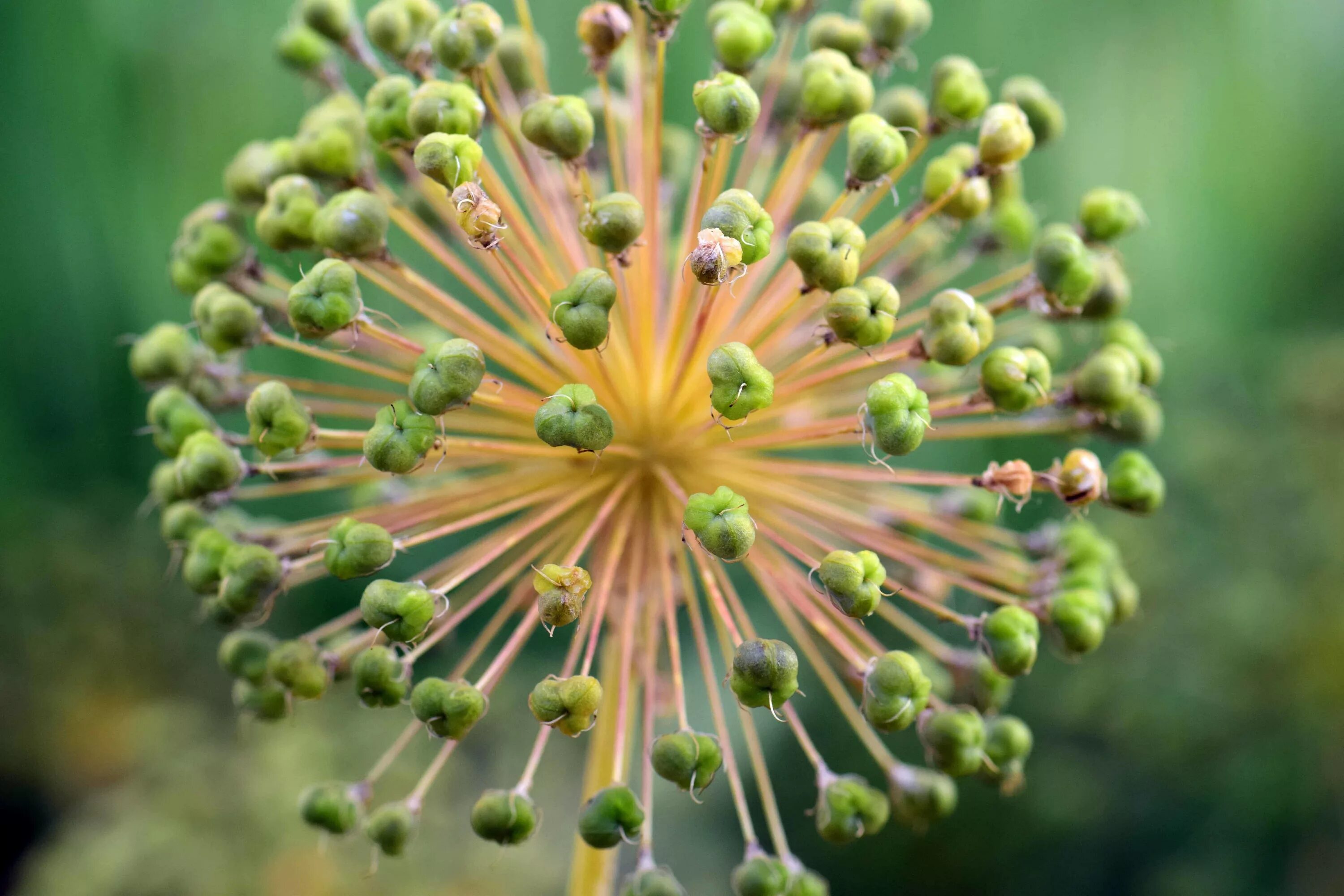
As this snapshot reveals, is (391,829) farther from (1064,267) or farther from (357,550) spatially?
(1064,267)

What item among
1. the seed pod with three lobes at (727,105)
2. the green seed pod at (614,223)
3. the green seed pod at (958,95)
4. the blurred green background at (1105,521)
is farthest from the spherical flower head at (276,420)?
the blurred green background at (1105,521)

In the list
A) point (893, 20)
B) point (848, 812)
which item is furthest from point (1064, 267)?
point (848, 812)

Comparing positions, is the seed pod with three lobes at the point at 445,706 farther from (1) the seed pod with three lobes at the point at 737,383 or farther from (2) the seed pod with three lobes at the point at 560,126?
(2) the seed pod with three lobes at the point at 560,126

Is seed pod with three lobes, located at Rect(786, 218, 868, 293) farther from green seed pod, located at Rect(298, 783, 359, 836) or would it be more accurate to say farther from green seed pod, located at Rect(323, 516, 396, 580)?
green seed pod, located at Rect(298, 783, 359, 836)

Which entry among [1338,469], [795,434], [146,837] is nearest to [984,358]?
[795,434]

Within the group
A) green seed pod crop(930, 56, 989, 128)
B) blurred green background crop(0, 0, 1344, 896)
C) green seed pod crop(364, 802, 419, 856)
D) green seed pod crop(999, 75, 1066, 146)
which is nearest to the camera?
green seed pod crop(364, 802, 419, 856)

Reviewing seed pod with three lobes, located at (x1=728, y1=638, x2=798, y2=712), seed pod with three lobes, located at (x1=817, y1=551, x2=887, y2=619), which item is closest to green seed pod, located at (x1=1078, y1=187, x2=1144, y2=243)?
seed pod with three lobes, located at (x1=817, y1=551, x2=887, y2=619)
